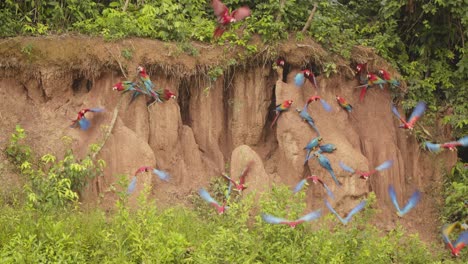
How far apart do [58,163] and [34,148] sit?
52 cm

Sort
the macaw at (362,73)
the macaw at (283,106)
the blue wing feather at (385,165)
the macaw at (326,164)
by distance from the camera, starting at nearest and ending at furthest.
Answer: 1. the macaw at (326,164)
2. the macaw at (283,106)
3. the blue wing feather at (385,165)
4. the macaw at (362,73)

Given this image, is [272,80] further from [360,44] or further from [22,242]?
[22,242]

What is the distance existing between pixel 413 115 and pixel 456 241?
7.13 feet

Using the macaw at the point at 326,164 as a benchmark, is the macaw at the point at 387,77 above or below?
above

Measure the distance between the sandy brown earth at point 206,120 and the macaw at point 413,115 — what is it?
21cm

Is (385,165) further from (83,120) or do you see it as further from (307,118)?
(83,120)

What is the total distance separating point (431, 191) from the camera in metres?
9.95

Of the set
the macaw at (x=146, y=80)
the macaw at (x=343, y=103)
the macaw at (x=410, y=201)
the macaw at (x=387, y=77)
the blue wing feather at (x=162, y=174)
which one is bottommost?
the macaw at (x=410, y=201)

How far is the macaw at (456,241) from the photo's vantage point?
320 inches

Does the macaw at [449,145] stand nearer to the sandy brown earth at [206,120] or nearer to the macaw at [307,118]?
the sandy brown earth at [206,120]

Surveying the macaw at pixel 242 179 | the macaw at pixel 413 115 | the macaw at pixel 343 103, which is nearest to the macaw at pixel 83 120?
the macaw at pixel 242 179

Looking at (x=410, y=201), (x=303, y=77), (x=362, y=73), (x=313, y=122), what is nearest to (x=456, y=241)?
(x=410, y=201)

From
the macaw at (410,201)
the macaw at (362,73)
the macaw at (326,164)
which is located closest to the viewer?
the macaw at (326,164)

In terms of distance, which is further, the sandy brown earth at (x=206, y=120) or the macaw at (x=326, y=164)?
the macaw at (x=326, y=164)
